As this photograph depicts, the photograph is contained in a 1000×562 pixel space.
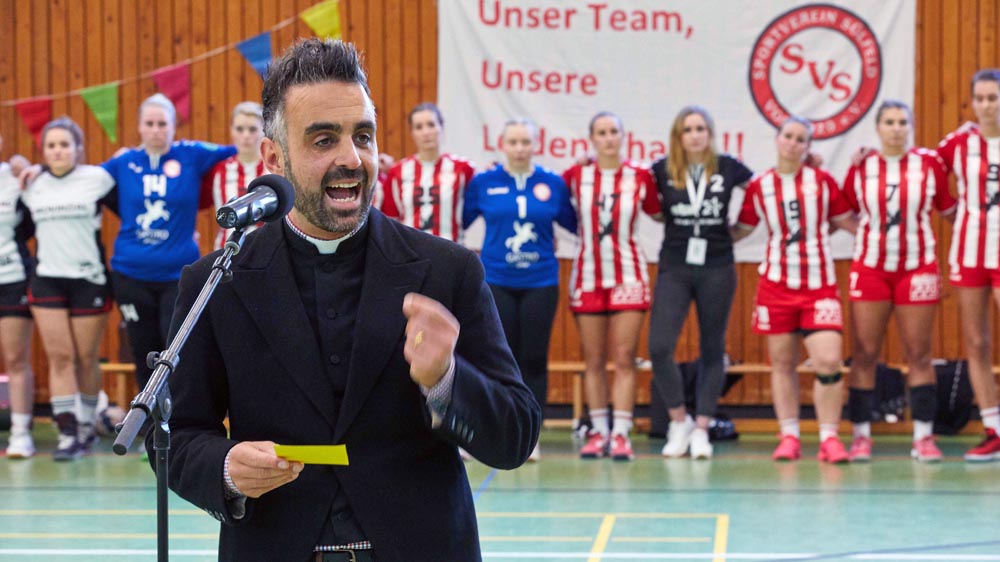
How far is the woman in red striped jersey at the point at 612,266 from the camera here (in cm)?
809

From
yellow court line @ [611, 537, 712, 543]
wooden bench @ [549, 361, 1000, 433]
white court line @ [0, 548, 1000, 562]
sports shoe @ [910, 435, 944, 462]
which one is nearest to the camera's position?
white court line @ [0, 548, 1000, 562]

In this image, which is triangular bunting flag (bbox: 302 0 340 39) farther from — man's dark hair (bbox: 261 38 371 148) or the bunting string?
man's dark hair (bbox: 261 38 371 148)

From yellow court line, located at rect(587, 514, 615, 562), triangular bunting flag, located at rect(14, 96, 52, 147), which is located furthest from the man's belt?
triangular bunting flag, located at rect(14, 96, 52, 147)

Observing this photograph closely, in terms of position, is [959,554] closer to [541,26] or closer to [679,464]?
[679,464]

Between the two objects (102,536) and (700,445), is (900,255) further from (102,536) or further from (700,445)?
(102,536)

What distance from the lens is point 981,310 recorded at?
775 cm

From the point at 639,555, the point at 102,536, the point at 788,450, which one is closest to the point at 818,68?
the point at 788,450

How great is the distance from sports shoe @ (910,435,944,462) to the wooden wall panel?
5.87 feet

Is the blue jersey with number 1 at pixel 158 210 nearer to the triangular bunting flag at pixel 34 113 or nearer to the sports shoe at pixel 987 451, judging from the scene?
the triangular bunting flag at pixel 34 113

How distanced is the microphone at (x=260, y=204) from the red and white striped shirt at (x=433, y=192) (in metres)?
5.92

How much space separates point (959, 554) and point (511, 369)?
3794 mm

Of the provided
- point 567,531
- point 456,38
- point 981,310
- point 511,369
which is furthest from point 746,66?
point 511,369

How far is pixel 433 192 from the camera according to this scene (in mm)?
8180

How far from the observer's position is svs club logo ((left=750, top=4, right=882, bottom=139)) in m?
9.49
